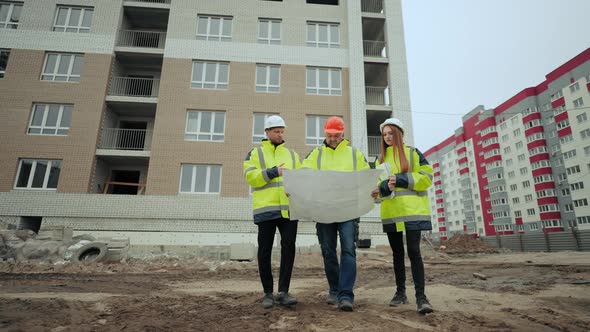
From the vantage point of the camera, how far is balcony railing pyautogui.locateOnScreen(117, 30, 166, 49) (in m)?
18.6

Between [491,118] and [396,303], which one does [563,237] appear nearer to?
[396,303]

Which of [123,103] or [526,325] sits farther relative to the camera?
[123,103]

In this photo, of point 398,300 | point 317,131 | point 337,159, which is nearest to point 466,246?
point 317,131

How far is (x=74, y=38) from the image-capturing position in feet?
56.6

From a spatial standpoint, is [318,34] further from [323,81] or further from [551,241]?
[551,241]

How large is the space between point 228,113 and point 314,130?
4.59m

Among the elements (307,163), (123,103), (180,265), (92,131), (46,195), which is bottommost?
(180,265)

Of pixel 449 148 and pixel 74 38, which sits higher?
pixel 449 148

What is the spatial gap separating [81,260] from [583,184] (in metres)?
50.3

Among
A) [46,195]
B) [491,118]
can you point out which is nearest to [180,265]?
[46,195]

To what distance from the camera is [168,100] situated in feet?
→ 54.9

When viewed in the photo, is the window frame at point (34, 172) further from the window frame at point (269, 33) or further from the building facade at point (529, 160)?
the building facade at point (529, 160)

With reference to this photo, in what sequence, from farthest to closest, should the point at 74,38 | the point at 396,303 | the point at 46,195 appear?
the point at 74,38 < the point at 46,195 < the point at 396,303

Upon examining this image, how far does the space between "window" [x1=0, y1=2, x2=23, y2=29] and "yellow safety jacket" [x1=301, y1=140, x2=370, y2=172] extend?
71.7 ft
